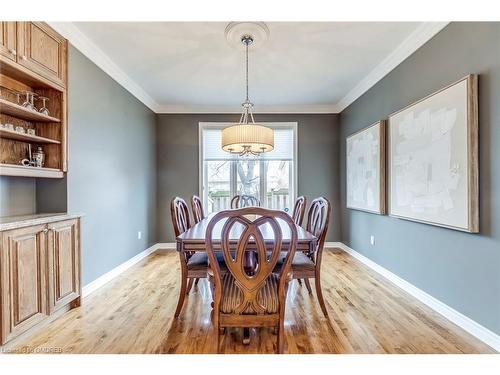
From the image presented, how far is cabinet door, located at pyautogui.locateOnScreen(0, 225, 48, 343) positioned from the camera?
173cm

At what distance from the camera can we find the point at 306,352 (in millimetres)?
1747

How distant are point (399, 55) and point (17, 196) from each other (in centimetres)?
388

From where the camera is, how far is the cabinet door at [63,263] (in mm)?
2113

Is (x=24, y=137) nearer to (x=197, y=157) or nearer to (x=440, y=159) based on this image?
(x=197, y=157)

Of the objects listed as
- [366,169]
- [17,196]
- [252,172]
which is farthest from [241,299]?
[252,172]

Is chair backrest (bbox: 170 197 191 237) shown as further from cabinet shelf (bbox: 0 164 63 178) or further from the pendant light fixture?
cabinet shelf (bbox: 0 164 63 178)

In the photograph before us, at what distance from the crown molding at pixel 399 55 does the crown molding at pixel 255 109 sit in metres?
0.66

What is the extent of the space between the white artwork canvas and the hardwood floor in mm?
1082

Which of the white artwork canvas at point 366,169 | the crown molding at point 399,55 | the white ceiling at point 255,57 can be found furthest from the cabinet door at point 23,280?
the crown molding at point 399,55

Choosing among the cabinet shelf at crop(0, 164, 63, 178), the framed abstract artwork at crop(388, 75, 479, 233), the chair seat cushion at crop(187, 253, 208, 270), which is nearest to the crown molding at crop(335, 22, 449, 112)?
the framed abstract artwork at crop(388, 75, 479, 233)

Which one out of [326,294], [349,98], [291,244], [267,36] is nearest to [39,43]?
[267,36]

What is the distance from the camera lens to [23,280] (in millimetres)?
1859

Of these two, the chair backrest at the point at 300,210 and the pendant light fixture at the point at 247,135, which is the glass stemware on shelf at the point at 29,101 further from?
the chair backrest at the point at 300,210
